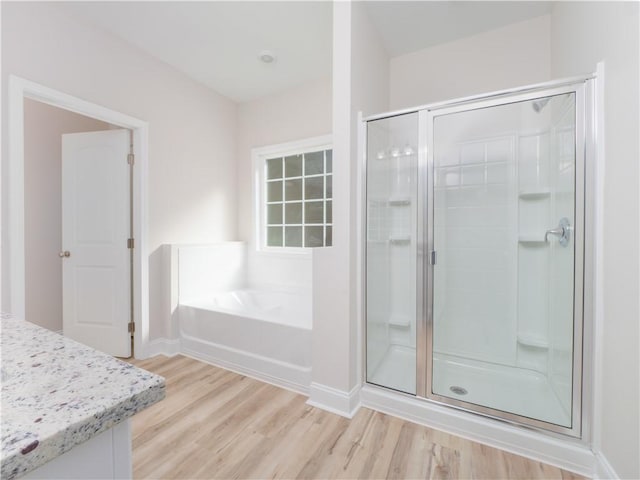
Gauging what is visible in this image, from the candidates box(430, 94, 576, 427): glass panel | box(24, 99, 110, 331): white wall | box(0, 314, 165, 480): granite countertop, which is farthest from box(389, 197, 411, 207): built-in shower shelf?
box(24, 99, 110, 331): white wall

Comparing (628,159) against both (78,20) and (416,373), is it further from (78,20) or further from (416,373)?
(78,20)

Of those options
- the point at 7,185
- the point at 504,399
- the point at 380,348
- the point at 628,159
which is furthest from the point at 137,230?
the point at 628,159

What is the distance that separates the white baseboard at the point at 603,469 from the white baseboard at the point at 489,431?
27 mm

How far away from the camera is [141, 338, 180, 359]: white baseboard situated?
2723mm

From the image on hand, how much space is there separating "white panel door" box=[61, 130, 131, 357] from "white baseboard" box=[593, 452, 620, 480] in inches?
126

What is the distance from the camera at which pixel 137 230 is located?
2.62 meters

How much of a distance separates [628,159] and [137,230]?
3151mm

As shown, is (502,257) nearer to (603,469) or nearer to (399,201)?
(399,201)

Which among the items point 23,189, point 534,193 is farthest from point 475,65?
point 23,189

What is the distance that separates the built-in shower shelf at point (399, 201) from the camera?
209 cm

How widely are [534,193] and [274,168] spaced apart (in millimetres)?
2508

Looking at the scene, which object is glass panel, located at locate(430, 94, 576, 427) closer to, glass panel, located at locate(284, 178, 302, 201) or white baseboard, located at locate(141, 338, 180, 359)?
glass panel, located at locate(284, 178, 302, 201)

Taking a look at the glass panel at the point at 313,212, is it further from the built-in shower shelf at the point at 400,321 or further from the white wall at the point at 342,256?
the built-in shower shelf at the point at 400,321

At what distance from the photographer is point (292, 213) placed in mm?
3398
